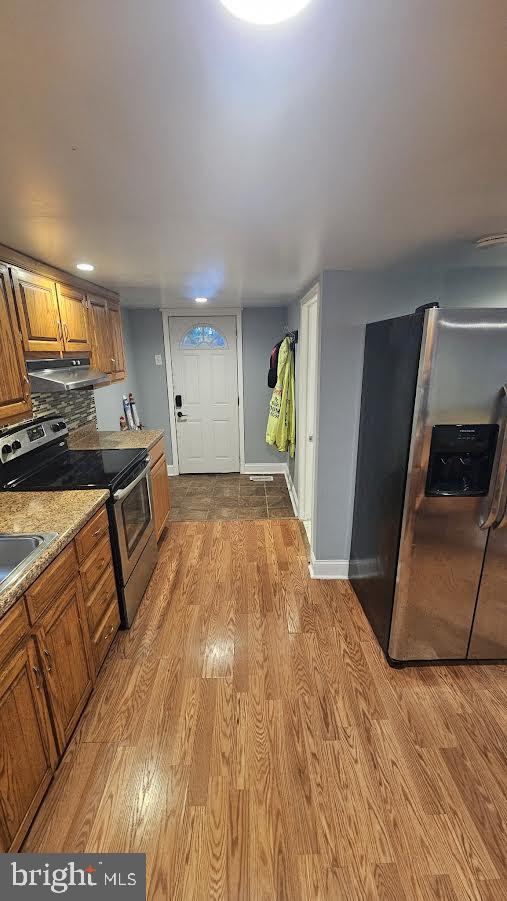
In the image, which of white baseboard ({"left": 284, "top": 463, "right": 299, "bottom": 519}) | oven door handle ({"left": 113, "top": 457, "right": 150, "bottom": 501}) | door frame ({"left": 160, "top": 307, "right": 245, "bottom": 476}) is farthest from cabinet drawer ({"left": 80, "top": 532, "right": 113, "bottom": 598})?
door frame ({"left": 160, "top": 307, "right": 245, "bottom": 476})

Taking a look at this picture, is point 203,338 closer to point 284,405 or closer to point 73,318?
point 284,405

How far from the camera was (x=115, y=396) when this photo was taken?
156 inches

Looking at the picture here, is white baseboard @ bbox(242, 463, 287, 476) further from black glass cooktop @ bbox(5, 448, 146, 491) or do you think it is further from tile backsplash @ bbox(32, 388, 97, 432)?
black glass cooktop @ bbox(5, 448, 146, 491)

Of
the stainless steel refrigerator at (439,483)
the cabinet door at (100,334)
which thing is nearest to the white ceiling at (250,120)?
the stainless steel refrigerator at (439,483)

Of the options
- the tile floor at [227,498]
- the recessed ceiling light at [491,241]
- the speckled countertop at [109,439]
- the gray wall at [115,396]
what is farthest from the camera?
the tile floor at [227,498]

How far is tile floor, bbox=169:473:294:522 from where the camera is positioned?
3809mm

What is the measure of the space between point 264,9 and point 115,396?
3.75m

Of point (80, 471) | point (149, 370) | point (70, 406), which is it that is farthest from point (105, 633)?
point (149, 370)

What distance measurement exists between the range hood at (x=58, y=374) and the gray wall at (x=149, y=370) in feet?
6.99

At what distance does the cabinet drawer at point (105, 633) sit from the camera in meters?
1.87

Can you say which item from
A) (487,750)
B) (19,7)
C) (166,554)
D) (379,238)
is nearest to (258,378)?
(166,554)

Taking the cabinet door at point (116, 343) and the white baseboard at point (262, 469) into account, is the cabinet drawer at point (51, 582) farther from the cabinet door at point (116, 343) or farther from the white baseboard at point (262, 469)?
the white baseboard at point (262, 469)

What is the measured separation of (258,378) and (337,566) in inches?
105
